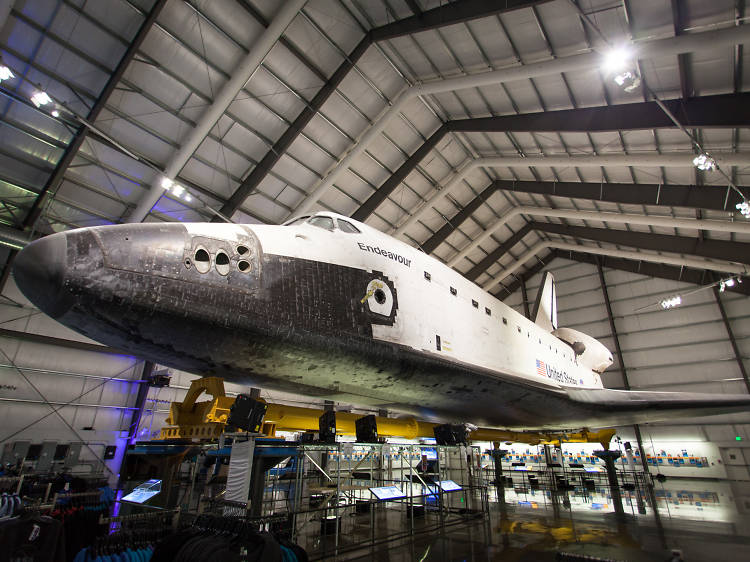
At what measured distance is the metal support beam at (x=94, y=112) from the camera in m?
8.86

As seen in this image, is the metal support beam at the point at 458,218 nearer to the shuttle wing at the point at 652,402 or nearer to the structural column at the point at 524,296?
the structural column at the point at 524,296

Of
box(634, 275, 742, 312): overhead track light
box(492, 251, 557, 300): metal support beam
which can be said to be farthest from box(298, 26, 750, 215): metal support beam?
→ box(492, 251, 557, 300): metal support beam

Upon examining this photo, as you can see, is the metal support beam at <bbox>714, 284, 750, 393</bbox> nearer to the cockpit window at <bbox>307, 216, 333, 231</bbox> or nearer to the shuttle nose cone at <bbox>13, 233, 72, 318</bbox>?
the cockpit window at <bbox>307, 216, 333, 231</bbox>

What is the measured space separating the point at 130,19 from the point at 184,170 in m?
4.15

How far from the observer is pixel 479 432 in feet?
31.6

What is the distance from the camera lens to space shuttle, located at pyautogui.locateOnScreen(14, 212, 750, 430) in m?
2.26

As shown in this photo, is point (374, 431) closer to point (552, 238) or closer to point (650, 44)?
point (650, 44)

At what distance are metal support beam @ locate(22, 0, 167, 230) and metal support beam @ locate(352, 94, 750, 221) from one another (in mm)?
8649

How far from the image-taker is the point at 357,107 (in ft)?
40.2

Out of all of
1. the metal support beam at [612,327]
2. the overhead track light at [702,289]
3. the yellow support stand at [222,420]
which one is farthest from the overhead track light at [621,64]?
the metal support beam at [612,327]

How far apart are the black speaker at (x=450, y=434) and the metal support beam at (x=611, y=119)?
27.7 feet

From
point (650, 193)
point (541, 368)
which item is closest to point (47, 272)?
point (541, 368)

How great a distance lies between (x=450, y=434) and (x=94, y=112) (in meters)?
11.5

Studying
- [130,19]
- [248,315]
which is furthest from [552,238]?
[248,315]
